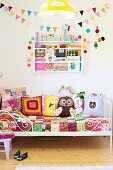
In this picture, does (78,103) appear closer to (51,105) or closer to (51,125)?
(51,105)

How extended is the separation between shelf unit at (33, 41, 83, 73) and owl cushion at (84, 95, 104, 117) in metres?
0.57

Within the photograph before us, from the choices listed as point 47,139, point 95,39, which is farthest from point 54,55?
point 47,139

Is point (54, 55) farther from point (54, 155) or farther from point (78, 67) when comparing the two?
point (54, 155)

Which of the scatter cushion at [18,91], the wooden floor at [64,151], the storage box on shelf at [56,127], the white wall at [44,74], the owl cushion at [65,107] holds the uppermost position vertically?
the white wall at [44,74]

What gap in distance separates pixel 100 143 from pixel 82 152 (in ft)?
1.78

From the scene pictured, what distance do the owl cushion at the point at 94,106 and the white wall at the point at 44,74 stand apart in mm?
387

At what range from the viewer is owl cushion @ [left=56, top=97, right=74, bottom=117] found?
14.2ft

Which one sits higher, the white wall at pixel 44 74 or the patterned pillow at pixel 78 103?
the white wall at pixel 44 74

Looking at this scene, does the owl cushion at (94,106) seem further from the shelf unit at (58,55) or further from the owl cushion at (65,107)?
the shelf unit at (58,55)

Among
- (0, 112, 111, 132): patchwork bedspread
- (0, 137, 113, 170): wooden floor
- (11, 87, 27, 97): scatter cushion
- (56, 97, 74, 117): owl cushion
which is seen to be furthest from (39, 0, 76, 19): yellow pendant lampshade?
(11, 87, 27, 97): scatter cushion

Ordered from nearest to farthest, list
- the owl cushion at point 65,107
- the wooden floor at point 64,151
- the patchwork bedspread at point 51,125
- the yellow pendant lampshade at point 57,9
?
the yellow pendant lampshade at point 57,9, the wooden floor at point 64,151, the patchwork bedspread at point 51,125, the owl cushion at point 65,107

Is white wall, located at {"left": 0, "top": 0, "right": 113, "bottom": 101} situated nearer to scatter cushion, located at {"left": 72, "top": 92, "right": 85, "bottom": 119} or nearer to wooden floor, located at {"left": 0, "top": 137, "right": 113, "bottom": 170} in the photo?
scatter cushion, located at {"left": 72, "top": 92, "right": 85, "bottom": 119}

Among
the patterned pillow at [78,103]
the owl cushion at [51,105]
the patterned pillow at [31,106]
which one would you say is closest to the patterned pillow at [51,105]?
the owl cushion at [51,105]

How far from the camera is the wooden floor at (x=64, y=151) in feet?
11.4
